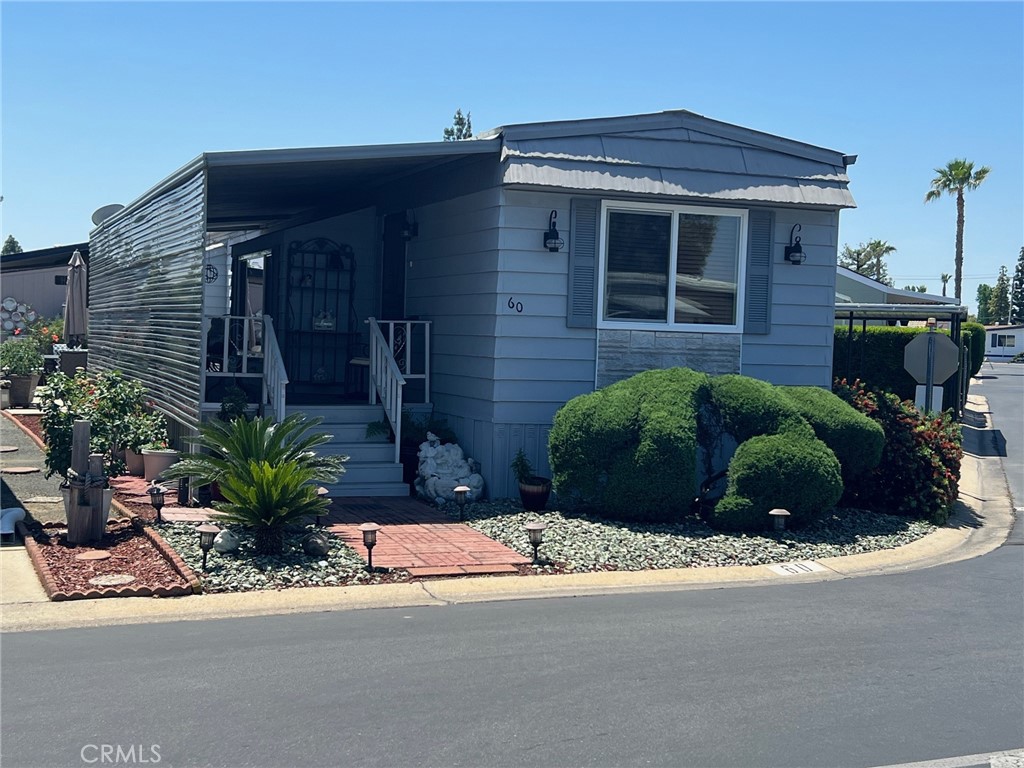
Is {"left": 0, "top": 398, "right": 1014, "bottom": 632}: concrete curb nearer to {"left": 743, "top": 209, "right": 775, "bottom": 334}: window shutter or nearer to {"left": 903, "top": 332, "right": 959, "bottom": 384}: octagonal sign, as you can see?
{"left": 903, "top": 332, "right": 959, "bottom": 384}: octagonal sign

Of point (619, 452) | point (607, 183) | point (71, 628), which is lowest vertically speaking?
point (71, 628)

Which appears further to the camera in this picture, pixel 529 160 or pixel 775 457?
pixel 529 160

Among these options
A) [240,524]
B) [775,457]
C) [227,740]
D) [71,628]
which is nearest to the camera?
[227,740]

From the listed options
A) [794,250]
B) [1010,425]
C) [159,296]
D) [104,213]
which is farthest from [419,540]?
[1010,425]

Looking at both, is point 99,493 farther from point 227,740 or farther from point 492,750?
point 492,750

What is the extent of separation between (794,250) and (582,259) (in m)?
2.68

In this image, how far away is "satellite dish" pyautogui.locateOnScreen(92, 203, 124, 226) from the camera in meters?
19.3

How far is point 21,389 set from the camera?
20828mm

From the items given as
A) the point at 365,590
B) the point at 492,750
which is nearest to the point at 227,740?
the point at 492,750

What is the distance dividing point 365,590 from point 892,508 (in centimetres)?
653

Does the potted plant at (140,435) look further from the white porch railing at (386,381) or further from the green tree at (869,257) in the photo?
the green tree at (869,257)

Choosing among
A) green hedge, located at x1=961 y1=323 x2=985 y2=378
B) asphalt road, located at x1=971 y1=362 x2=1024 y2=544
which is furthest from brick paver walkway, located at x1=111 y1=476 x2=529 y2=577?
green hedge, located at x1=961 y1=323 x2=985 y2=378

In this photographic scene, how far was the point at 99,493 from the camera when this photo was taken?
8805 mm

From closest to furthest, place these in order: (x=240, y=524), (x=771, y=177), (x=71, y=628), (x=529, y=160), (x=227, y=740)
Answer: (x=227, y=740) < (x=71, y=628) < (x=240, y=524) < (x=529, y=160) < (x=771, y=177)
